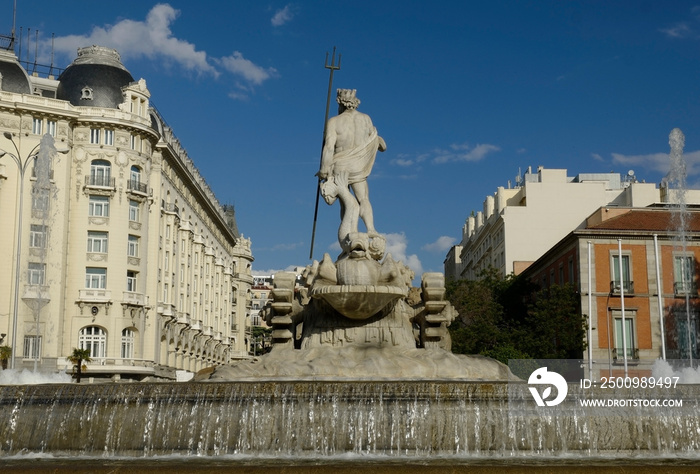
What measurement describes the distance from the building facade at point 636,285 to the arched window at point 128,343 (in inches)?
1051

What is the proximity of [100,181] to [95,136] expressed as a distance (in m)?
2.88

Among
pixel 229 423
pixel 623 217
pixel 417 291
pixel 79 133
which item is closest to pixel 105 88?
pixel 79 133

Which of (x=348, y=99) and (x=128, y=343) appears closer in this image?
(x=348, y=99)

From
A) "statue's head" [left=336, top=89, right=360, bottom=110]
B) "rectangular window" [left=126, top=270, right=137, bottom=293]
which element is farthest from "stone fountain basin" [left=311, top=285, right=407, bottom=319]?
"rectangular window" [left=126, top=270, right=137, bottom=293]

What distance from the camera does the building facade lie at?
4603 cm

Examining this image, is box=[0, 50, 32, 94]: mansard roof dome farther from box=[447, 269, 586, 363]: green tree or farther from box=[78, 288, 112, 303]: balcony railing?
box=[447, 269, 586, 363]: green tree

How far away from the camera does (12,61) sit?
52.9 meters

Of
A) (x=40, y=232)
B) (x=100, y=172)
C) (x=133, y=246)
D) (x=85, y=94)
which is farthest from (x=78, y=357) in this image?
(x=85, y=94)

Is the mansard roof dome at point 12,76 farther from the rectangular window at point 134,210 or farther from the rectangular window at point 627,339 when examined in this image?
the rectangular window at point 627,339

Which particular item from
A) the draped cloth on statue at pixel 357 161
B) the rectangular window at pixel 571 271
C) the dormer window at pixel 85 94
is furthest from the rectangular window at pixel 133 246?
the draped cloth on statue at pixel 357 161

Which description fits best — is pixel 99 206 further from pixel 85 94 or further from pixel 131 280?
pixel 85 94

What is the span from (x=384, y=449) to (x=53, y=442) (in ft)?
14.6

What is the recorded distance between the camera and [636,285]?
153 ft

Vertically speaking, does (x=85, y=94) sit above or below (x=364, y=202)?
above
